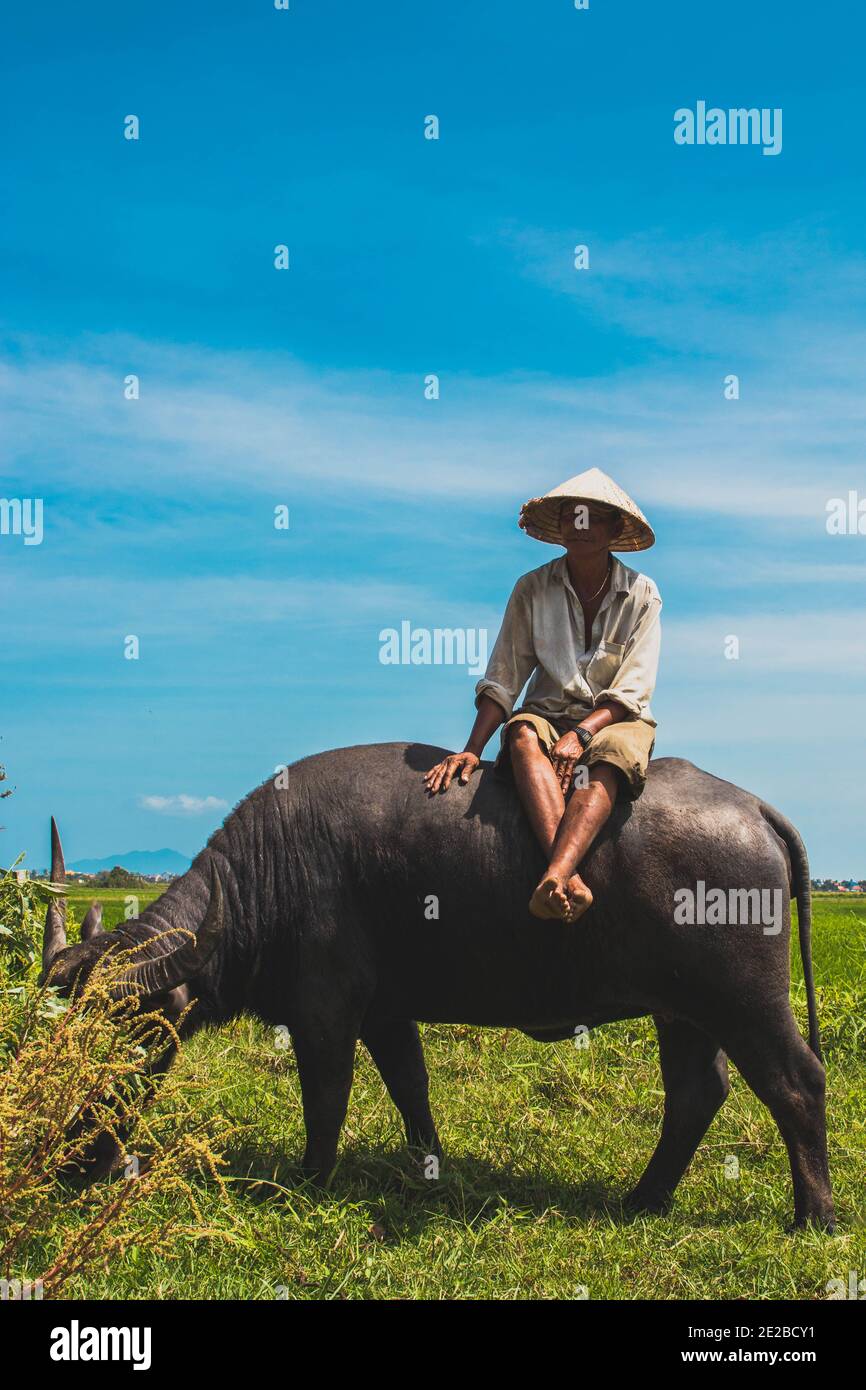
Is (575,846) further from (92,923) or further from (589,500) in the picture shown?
(92,923)

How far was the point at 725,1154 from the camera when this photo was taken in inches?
255

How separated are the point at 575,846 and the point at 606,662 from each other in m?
0.97

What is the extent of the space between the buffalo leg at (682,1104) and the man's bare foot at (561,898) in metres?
0.89

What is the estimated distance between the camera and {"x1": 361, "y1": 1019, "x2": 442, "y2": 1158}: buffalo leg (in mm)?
6145

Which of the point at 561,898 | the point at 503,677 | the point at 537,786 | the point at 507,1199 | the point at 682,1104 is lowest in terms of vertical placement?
the point at 507,1199

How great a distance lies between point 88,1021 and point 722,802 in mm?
2747

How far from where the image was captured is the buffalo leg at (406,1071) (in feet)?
20.2

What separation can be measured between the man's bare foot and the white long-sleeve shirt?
88 centimetres

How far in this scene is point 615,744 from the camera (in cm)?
533

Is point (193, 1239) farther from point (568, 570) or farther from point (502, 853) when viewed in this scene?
point (568, 570)

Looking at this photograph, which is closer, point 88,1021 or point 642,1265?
point 88,1021

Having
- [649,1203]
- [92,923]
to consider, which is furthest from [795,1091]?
[92,923]

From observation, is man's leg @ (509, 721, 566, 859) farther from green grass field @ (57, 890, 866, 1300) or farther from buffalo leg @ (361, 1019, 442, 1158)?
green grass field @ (57, 890, 866, 1300)
